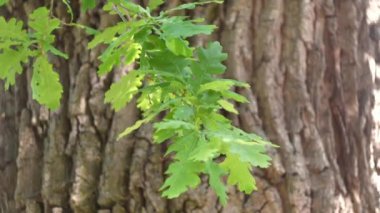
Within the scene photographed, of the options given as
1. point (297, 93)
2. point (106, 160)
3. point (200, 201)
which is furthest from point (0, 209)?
point (297, 93)

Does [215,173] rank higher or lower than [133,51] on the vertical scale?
lower

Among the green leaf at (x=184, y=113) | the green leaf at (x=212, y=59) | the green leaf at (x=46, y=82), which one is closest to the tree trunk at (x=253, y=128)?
the green leaf at (x=46, y=82)

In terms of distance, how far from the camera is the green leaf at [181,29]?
917 millimetres

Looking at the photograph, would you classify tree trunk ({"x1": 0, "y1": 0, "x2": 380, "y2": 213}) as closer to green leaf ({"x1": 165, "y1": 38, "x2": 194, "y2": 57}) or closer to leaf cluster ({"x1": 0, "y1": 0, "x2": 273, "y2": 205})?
leaf cluster ({"x1": 0, "y1": 0, "x2": 273, "y2": 205})

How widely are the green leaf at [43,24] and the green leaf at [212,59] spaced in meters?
0.28

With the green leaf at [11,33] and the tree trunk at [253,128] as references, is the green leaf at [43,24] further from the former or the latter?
the tree trunk at [253,128]

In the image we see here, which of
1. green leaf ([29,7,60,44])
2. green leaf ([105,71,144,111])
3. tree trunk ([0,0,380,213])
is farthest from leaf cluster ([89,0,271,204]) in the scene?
tree trunk ([0,0,380,213])

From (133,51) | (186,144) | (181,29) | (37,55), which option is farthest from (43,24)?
(186,144)

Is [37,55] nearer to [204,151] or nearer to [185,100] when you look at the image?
[185,100]

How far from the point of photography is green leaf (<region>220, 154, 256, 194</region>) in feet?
2.67

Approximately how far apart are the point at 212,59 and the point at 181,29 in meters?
0.08

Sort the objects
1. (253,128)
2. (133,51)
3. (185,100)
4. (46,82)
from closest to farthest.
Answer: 1. (185,100)
2. (133,51)
3. (46,82)
4. (253,128)

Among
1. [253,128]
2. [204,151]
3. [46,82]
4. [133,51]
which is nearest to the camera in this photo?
[204,151]

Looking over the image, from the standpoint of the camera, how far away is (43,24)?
1.11 meters
